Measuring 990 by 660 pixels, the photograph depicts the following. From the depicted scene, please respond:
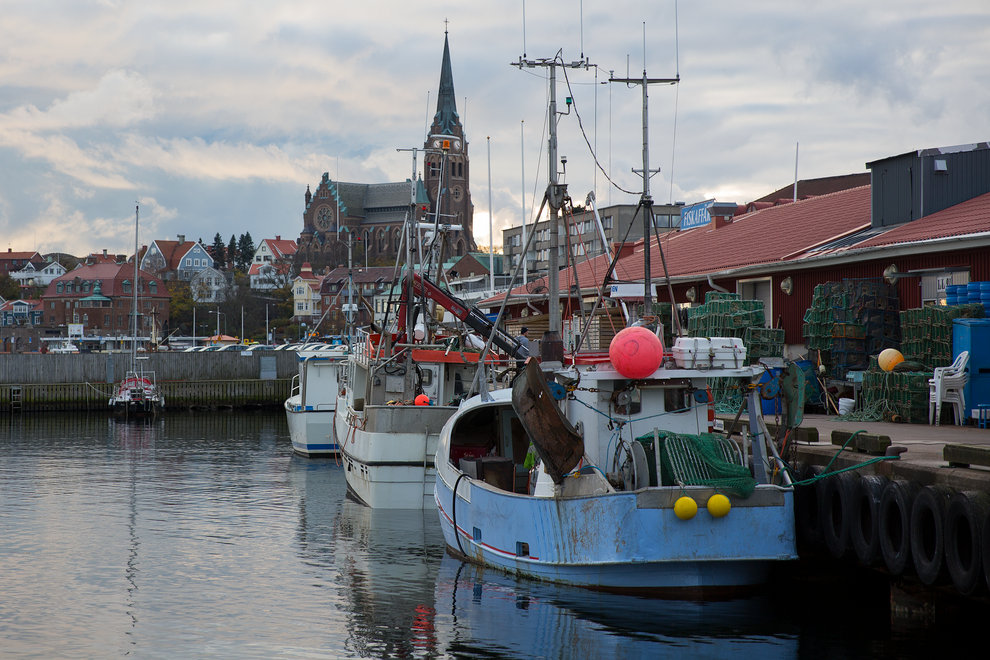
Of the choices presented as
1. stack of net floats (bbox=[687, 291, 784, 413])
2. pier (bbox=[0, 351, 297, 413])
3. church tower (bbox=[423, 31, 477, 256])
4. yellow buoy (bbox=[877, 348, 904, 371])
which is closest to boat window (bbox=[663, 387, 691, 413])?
yellow buoy (bbox=[877, 348, 904, 371])

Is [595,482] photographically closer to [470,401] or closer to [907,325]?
[470,401]

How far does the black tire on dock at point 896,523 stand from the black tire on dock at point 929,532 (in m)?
0.14

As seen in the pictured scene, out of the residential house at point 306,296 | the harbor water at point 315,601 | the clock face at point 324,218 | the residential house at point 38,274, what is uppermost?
the clock face at point 324,218

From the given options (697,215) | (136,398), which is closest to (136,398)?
(136,398)

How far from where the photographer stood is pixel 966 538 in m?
11.0

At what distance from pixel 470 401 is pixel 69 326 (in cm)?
12890

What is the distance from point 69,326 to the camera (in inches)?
5276

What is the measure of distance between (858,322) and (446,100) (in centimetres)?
15209

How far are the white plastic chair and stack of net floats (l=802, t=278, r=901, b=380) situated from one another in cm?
399

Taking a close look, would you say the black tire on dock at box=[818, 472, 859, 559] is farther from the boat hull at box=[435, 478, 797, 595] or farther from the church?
the church

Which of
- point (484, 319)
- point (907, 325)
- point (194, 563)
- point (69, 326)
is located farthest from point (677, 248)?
point (69, 326)

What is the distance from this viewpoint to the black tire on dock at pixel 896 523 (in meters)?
12.0

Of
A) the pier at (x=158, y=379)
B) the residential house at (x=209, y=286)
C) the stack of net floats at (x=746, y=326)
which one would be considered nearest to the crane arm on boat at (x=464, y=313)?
the stack of net floats at (x=746, y=326)

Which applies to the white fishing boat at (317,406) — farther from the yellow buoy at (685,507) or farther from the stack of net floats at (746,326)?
the yellow buoy at (685,507)
